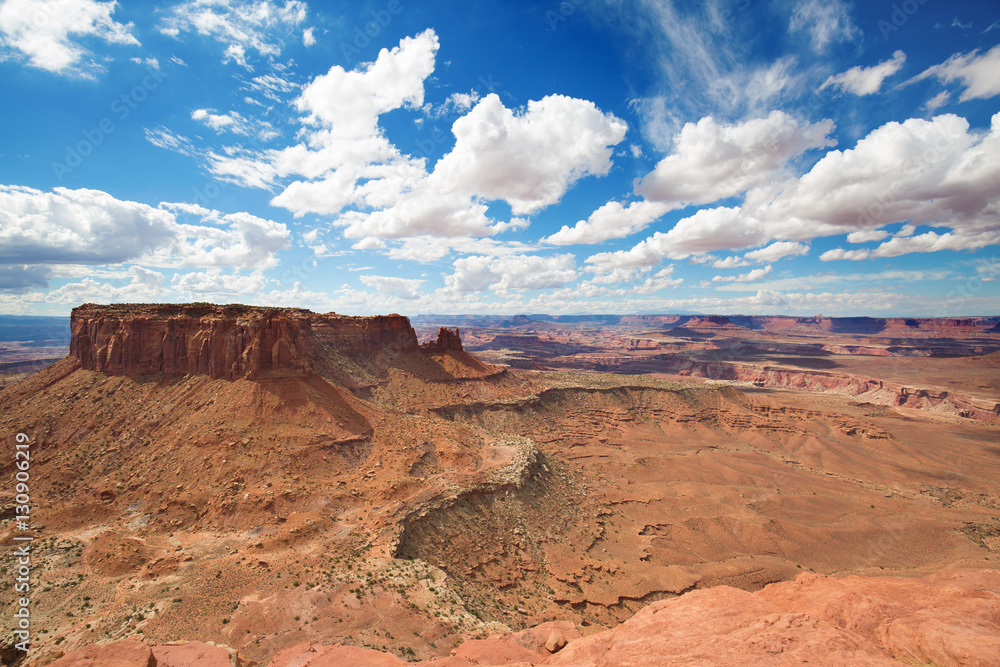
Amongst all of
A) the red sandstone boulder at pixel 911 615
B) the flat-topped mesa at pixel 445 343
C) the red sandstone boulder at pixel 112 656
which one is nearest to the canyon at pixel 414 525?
the red sandstone boulder at pixel 911 615

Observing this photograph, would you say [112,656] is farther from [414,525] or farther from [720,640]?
[720,640]

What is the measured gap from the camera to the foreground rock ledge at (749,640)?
13.5 metres

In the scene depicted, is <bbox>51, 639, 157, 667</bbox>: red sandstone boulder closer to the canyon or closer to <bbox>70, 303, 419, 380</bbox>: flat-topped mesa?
the canyon

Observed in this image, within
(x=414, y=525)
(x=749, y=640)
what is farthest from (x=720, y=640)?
(x=414, y=525)

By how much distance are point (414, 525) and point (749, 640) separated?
24.3 m

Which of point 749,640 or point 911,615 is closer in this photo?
point 749,640

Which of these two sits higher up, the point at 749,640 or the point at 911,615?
the point at 749,640

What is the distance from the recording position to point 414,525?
1262 inches

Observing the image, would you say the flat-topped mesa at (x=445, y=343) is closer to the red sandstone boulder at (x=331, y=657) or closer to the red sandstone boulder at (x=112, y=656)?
the red sandstone boulder at (x=331, y=657)

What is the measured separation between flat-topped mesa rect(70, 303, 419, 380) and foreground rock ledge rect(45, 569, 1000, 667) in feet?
107

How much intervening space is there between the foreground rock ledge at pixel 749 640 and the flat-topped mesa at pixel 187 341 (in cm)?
3272

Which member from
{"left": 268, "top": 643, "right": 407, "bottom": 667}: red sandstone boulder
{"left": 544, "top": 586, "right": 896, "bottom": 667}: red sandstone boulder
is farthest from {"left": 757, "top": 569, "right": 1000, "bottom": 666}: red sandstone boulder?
{"left": 268, "top": 643, "right": 407, "bottom": 667}: red sandstone boulder

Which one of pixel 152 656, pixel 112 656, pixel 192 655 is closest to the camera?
pixel 112 656

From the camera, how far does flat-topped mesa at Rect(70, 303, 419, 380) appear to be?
150 feet
